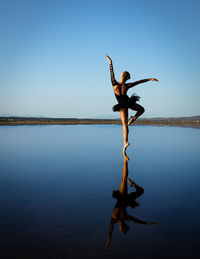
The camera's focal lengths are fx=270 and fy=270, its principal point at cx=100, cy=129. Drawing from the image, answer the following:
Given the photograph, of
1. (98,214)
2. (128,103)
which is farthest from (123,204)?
(128,103)

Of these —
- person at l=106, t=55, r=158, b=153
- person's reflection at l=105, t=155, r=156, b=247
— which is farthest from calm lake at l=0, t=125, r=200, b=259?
person at l=106, t=55, r=158, b=153

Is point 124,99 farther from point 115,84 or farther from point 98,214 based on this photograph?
point 98,214

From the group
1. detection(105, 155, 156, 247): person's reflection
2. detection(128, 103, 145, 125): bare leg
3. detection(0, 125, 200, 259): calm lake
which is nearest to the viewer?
detection(0, 125, 200, 259): calm lake

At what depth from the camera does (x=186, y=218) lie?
3.28 metres

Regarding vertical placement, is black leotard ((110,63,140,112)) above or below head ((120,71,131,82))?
below

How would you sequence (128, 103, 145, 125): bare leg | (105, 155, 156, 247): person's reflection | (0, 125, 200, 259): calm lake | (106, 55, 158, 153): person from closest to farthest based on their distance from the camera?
(0, 125, 200, 259): calm lake < (105, 155, 156, 247): person's reflection < (106, 55, 158, 153): person < (128, 103, 145, 125): bare leg

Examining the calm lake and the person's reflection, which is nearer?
the calm lake

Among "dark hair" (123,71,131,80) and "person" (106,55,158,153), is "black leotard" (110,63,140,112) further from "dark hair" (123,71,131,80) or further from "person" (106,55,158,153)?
"dark hair" (123,71,131,80)

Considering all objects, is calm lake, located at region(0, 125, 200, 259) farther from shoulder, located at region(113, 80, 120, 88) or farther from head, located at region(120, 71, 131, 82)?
head, located at region(120, 71, 131, 82)

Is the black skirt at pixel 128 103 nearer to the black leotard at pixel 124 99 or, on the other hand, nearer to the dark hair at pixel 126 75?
the black leotard at pixel 124 99

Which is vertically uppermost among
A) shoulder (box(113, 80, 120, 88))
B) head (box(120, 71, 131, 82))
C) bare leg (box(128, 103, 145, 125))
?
head (box(120, 71, 131, 82))

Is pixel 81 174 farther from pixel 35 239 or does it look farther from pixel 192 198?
pixel 35 239

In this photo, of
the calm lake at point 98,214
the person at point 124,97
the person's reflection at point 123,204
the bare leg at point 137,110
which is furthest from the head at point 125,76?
the person's reflection at point 123,204

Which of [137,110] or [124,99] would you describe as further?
[137,110]
